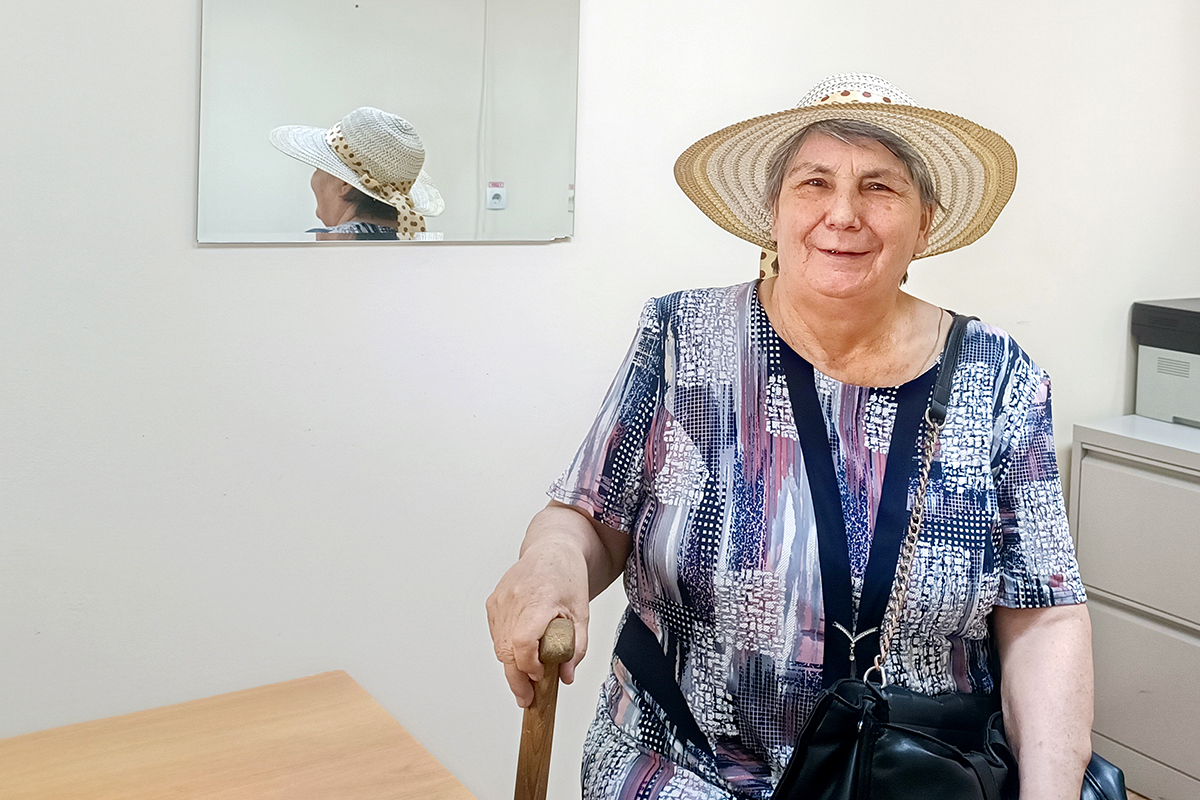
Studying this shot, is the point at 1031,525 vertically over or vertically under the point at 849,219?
under

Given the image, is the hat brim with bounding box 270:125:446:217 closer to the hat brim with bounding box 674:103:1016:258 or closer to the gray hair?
the hat brim with bounding box 674:103:1016:258

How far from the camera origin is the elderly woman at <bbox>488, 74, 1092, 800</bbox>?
1198 mm

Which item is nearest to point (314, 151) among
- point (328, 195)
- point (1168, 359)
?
point (328, 195)

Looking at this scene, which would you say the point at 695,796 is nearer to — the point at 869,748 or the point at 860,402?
the point at 869,748

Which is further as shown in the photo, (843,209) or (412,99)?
(412,99)

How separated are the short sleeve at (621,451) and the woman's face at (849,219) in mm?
211

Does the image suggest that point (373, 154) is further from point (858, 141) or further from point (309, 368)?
point (858, 141)

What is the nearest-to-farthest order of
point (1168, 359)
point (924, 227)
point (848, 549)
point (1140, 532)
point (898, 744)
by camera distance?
point (898, 744)
point (848, 549)
point (924, 227)
point (1140, 532)
point (1168, 359)

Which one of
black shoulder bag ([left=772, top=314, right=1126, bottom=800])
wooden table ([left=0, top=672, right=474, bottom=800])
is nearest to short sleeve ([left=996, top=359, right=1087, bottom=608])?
black shoulder bag ([left=772, top=314, right=1126, bottom=800])

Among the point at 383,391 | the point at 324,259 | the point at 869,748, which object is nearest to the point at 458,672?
the point at 383,391

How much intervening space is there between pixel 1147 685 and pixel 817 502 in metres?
1.72

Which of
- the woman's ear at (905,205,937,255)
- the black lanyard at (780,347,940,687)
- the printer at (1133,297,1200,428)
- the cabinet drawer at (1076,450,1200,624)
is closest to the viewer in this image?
the black lanyard at (780,347,940,687)

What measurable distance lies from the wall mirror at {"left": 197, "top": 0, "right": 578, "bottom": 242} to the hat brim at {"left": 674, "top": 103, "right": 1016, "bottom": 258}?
→ 0.37 meters

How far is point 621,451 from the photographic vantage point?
4.18 feet
